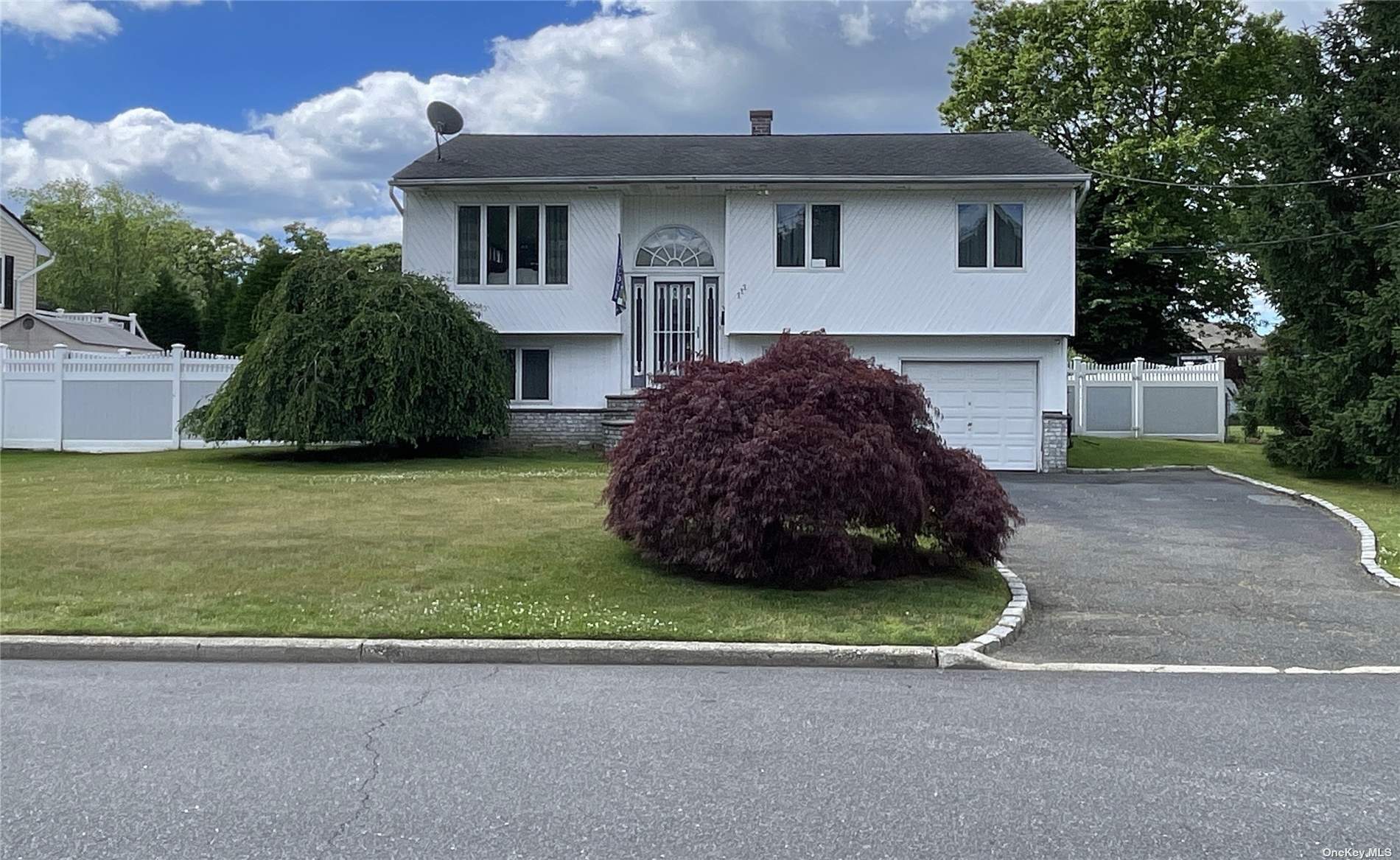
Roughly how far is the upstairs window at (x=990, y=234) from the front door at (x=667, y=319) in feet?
16.7

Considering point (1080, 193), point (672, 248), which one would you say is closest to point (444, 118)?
point (672, 248)

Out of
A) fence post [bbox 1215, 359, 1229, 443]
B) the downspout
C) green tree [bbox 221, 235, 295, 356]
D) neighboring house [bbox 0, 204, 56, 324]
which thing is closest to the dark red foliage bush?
the downspout

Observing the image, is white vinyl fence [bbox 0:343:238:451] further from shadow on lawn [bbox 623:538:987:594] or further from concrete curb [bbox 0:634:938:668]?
concrete curb [bbox 0:634:938:668]

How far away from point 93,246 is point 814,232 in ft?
179

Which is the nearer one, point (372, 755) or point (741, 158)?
point (372, 755)

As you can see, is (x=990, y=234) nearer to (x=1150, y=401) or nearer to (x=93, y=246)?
(x=1150, y=401)

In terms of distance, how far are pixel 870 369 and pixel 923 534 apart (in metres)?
1.61

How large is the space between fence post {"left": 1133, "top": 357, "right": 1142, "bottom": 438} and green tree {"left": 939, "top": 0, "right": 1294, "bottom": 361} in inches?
188

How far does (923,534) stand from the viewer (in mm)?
10023

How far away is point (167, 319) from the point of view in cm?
4991

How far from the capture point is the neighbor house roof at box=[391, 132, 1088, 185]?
69.5 feet

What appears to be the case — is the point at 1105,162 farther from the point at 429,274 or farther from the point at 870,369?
the point at 870,369

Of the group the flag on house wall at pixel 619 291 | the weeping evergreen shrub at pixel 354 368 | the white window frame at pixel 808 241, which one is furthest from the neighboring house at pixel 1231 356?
the weeping evergreen shrub at pixel 354 368

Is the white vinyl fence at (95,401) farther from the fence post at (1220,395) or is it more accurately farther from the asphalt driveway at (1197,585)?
the fence post at (1220,395)
